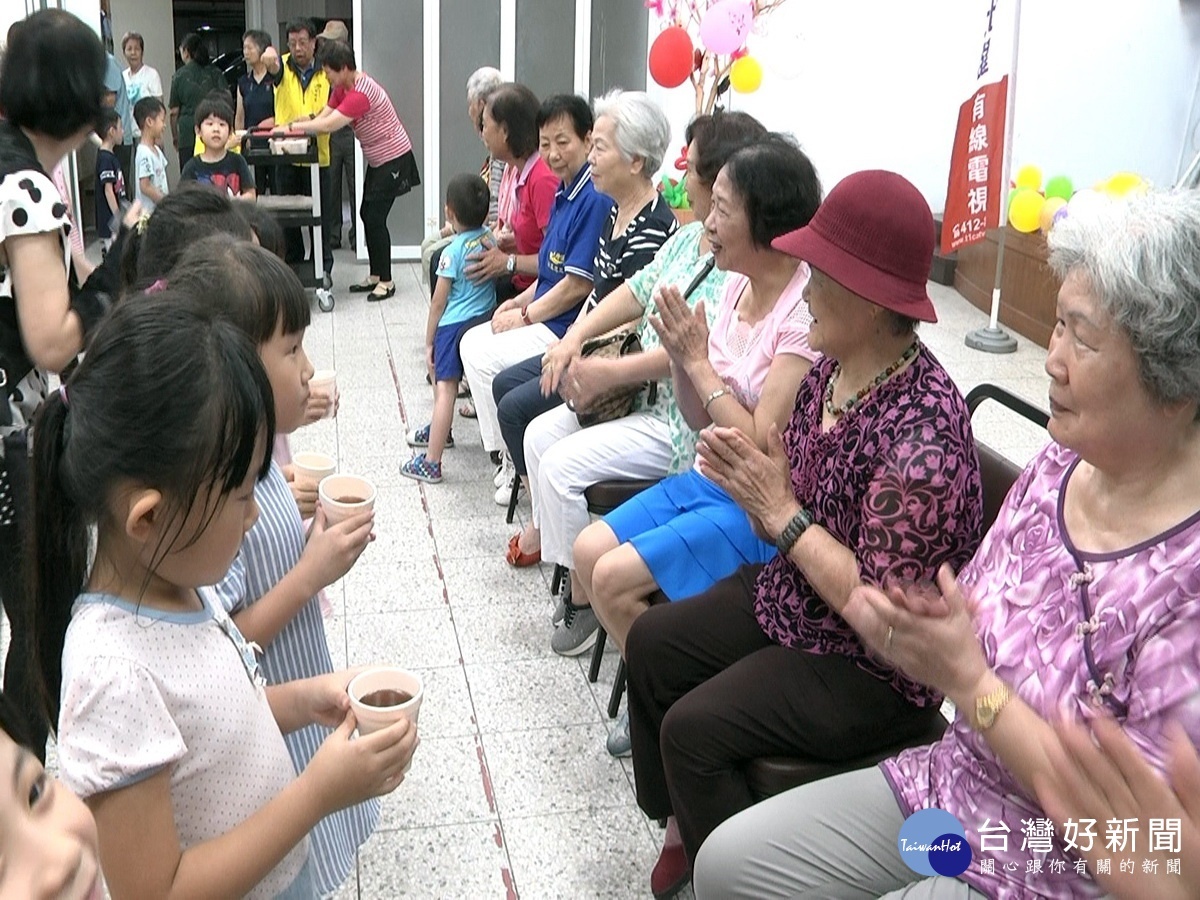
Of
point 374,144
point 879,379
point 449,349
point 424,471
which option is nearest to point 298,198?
point 374,144

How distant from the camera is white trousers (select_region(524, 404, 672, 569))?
9.18 ft

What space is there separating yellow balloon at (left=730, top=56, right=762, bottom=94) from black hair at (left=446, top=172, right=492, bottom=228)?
1582 millimetres

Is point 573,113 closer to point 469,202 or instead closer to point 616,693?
point 469,202

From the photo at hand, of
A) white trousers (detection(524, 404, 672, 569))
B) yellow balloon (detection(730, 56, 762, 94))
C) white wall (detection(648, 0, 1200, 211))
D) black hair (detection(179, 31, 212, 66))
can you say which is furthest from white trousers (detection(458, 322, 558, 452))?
black hair (detection(179, 31, 212, 66))

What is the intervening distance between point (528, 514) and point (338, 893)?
1.91 m

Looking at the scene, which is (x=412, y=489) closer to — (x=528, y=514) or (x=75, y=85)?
(x=528, y=514)

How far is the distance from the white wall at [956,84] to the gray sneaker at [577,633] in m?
3.74

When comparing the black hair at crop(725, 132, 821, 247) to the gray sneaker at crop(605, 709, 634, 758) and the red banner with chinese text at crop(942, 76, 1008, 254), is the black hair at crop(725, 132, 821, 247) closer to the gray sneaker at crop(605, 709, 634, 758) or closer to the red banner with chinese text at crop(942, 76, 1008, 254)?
the gray sneaker at crop(605, 709, 634, 758)

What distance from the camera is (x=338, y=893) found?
207cm

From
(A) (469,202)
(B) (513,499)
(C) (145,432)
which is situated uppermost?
(C) (145,432)

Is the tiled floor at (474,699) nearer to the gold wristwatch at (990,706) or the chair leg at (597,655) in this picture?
the chair leg at (597,655)

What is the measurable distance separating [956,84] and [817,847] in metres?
6.47

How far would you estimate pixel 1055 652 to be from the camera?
1345mm

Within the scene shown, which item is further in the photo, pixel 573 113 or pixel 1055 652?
pixel 573 113
